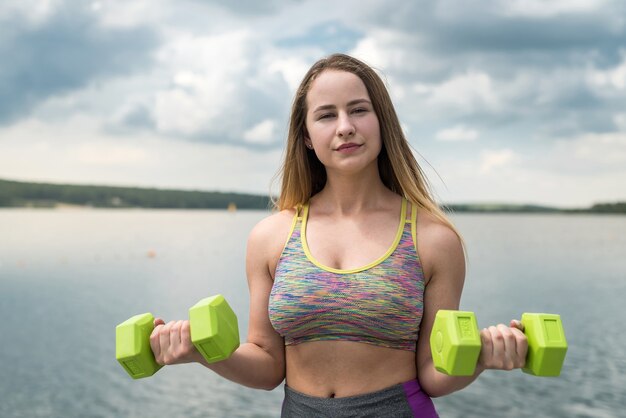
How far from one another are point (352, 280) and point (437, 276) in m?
0.37

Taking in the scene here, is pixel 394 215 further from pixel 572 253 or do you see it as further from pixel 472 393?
pixel 572 253

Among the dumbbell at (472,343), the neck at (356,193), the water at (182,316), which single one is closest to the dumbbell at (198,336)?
the neck at (356,193)

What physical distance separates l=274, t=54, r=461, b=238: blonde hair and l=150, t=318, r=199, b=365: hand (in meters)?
0.82

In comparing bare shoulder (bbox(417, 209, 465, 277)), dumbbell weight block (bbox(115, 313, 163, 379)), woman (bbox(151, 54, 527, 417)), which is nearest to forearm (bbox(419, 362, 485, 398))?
woman (bbox(151, 54, 527, 417))

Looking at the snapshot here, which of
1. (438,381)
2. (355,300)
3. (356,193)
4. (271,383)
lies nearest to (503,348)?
(438,381)

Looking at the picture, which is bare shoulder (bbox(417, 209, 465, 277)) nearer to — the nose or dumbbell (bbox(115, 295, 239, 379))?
the nose

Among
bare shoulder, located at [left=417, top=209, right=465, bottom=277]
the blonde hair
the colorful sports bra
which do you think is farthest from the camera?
the blonde hair

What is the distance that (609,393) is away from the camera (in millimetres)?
25891

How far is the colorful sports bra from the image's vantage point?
273 centimetres

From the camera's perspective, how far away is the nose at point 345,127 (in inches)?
111

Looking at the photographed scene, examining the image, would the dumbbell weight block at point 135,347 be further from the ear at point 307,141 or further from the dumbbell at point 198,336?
the ear at point 307,141

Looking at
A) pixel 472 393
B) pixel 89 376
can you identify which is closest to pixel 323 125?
pixel 472 393

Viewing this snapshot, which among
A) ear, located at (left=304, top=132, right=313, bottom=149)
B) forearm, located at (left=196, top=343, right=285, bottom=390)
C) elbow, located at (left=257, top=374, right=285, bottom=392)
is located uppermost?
ear, located at (left=304, top=132, right=313, bottom=149)

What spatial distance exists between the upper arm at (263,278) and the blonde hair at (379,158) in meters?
0.22
